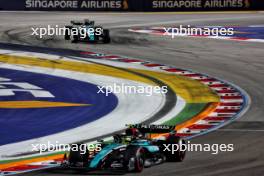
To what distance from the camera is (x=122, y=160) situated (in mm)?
14961

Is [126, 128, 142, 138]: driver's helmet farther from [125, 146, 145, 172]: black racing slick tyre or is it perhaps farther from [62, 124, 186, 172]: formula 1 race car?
[125, 146, 145, 172]: black racing slick tyre

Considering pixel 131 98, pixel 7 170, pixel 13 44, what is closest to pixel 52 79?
pixel 131 98

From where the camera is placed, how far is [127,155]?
48.6 feet

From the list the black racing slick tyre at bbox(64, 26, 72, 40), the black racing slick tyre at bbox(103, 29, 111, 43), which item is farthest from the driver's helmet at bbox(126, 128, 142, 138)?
the black racing slick tyre at bbox(64, 26, 72, 40)

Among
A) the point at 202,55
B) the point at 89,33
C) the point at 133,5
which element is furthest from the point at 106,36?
the point at 133,5

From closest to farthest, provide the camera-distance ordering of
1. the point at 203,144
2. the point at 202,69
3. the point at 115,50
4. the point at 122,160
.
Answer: the point at 122,160, the point at 203,144, the point at 202,69, the point at 115,50

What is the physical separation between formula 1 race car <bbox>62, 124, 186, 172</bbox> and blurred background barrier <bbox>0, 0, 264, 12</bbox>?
33.7 metres

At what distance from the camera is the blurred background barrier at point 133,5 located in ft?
161

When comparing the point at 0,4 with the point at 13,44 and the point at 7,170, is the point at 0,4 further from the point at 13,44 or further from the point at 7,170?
the point at 7,170

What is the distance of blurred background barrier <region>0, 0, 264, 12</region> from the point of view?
49.2 meters

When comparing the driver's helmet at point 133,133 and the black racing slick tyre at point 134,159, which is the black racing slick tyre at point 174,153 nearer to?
→ the driver's helmet at point 133,133

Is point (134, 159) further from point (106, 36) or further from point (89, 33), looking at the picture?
point (89, 33)

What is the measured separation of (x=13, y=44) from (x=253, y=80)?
41.3ft

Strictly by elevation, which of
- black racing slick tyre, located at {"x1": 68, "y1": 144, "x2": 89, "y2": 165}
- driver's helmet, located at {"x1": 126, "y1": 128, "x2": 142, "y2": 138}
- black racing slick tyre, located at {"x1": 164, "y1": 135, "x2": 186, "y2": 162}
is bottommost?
black racing slick tyre, located at {"x1": 164, "y1": 135, "x2": 186, "y2": 162}
